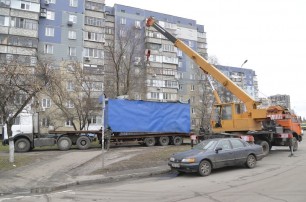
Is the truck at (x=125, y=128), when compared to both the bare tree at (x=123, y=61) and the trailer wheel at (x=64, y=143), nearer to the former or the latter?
the trailer wheel at (x=64, y=143)

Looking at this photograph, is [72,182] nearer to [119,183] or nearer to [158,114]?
[119,183]

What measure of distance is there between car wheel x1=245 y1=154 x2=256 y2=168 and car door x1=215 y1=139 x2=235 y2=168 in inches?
34.3

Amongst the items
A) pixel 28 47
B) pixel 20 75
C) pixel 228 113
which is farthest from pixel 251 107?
pixel 28 47

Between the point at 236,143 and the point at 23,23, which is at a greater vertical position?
the point at 23,23

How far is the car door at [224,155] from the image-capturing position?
1276 cm

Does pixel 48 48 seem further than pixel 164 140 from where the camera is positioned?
Yes

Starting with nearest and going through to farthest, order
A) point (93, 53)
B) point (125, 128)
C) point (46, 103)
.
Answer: point (125, 128) → point (46, 103) → point (93, 53)

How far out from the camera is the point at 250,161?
1379 centimetres

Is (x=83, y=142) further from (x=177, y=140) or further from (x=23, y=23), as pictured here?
(x=23, y=23)

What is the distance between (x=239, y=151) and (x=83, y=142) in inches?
509

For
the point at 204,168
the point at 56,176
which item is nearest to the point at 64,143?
the point at 56,176

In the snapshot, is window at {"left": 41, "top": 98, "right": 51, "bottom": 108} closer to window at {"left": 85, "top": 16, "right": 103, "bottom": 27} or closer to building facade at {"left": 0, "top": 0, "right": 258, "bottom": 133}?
building facade at {"left": 0, "top": 0, "right": 258, "bottom": 133}

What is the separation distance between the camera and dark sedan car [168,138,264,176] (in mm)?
12180

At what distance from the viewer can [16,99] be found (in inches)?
893
